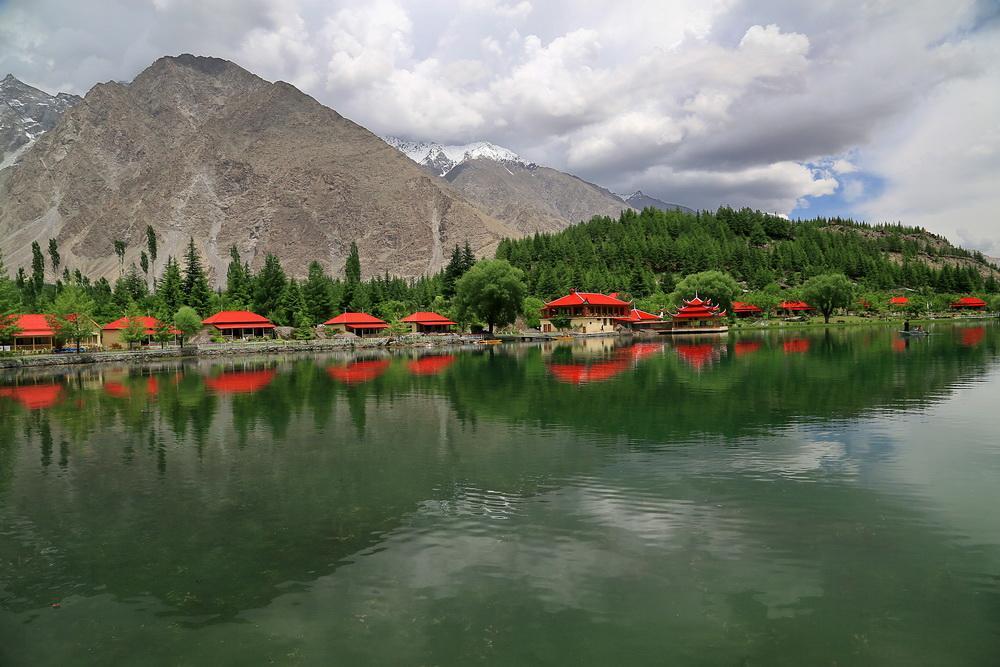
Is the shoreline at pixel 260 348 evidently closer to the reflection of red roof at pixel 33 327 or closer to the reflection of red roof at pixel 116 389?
the reflection of red roof at pixel 33 327

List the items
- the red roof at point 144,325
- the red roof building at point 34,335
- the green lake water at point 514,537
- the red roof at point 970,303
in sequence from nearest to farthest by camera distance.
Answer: the green lake water at point 514,537
the red roof building at point 34,335
the red roof at point 144,325
the red roof at point 970,303

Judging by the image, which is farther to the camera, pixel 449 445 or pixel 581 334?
pixel 581 334

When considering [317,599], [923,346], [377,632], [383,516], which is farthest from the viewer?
[923,346]

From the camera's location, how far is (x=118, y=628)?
32.4ft

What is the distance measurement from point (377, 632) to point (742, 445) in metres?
15.2

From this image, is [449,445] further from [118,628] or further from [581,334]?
[581,334]

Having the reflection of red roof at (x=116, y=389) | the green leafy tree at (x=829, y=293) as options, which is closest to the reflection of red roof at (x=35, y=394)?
the reflection of red roof at (x=116, y=389)

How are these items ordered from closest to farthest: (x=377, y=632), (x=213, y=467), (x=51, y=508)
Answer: (x=377, y=632)
(x=51, y=508)
(x=213, y=467)

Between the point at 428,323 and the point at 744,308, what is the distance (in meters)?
79.3

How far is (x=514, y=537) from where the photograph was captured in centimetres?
1305

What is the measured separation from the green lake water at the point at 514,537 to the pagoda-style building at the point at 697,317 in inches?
3805

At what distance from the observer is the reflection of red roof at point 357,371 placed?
48.0 meters

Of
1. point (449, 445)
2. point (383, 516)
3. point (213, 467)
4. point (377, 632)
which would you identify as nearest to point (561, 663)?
point (377, 632)

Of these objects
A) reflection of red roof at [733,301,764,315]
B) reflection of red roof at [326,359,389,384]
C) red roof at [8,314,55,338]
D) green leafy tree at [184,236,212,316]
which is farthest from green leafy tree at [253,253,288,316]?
reflection of red roof at [733,301,764,315]
